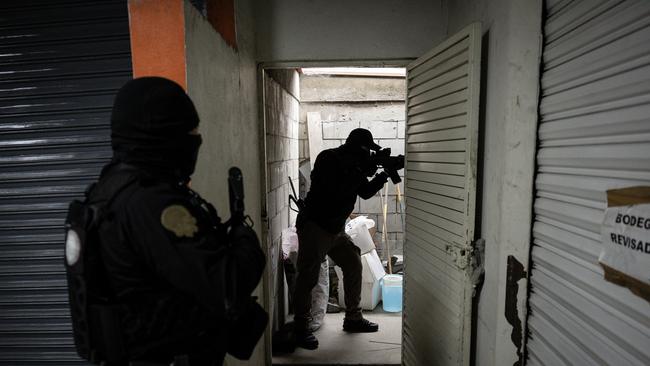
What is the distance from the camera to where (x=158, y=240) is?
896mm

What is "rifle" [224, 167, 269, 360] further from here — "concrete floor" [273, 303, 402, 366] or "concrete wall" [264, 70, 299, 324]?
"concrete floor" [273, 303, 402, 366]

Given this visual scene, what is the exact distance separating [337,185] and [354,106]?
7.35 feet

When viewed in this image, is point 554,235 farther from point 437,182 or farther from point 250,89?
point 250,89

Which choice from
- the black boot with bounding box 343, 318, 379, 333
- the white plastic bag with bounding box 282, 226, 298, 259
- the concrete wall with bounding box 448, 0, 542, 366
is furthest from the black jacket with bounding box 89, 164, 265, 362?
the black boot with bounding box 343, 318, 379, 333

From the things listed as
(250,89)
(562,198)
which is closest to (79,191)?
(250,89)

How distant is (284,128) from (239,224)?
8.36ft

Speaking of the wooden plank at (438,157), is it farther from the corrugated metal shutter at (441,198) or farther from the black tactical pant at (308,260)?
the black tactical pant at (308,260)

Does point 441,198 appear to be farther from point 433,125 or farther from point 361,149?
point 361,149

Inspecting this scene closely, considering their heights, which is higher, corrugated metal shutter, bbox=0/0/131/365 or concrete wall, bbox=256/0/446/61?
concrete wall, bbox=256/0/446/61

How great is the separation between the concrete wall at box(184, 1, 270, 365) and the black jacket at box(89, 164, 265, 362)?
41 centimetres

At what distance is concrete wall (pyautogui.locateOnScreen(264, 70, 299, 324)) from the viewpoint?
9.37ft

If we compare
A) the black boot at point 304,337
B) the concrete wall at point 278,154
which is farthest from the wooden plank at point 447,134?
the black boot at point 304,337

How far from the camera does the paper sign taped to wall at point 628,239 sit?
86cm

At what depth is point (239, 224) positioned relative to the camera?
1127mm
